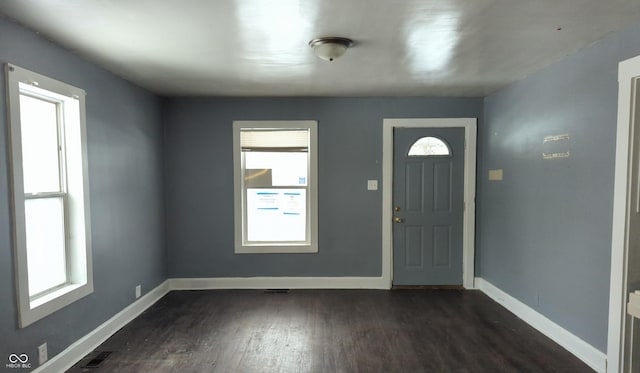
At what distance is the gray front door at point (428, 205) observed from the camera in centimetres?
412

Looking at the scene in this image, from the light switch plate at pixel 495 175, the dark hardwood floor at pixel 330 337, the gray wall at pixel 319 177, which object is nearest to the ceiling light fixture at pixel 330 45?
the gray wall at pixel 319 177

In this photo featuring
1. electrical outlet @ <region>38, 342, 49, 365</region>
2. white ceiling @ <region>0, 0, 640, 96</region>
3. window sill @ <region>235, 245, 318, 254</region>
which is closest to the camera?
white ceiling @ <region>0, 0, 640, 96</region>

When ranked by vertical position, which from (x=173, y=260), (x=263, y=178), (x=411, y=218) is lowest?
(x=173, y=260)

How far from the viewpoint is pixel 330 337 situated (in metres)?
2.92

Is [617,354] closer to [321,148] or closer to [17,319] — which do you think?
[321,148]

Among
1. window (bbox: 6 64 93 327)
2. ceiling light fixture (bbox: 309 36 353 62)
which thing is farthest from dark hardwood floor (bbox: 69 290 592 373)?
ceiling light fixture (bbox: 309 36 353 62)

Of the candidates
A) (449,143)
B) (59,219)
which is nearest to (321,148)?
(449,143)

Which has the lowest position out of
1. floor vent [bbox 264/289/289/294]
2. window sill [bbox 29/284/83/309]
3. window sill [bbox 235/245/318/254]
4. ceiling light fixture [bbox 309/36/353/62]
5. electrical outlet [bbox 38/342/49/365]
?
floor vent [bbox 264/289/289/294]

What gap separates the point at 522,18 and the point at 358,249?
297 cm

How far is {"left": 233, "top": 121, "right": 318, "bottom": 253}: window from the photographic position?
413 cm

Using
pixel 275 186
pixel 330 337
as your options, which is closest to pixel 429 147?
pixel 275 186

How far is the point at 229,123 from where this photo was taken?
4.12m

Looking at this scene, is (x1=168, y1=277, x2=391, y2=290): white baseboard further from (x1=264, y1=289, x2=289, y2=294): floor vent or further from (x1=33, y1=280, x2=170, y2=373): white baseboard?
(x1=33, y1=280, x2=170, y2=373): white baseboard

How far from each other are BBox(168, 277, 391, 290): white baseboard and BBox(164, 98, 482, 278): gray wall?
0.07 m
